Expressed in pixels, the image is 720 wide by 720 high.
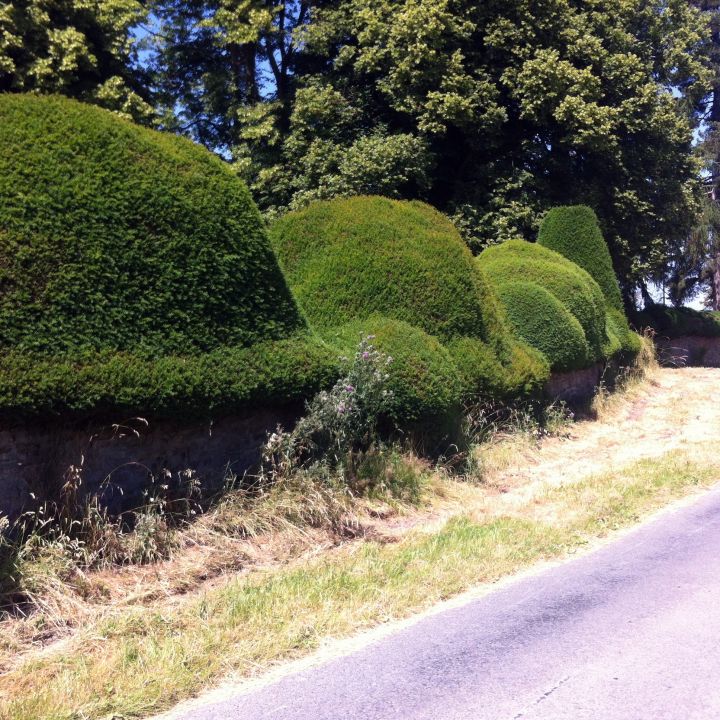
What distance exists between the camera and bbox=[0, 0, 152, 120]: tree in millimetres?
14633

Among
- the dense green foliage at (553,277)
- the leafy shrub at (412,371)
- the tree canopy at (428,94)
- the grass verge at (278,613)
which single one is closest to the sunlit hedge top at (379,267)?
the leafy shrub at (412,371)

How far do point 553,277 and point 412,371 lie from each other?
662 cm

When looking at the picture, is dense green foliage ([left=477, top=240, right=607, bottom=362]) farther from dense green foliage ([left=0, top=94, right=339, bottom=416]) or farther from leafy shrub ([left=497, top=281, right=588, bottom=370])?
dense green foliage ([left=0, top=94, right=339, bottom=416])

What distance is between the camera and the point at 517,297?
12.1 meters

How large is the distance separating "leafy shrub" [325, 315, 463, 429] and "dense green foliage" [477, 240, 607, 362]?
507 cm

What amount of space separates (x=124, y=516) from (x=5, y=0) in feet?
44.4

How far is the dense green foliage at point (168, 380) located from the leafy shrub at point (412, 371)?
821 mm

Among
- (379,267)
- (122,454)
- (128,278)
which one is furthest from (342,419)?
(379,267)

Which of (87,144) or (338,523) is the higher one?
(87,144)

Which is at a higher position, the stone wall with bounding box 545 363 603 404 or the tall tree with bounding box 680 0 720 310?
the tall tree with bounding box 680 0 720 310

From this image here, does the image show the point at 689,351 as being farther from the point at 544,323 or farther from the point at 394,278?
the point at 394,278

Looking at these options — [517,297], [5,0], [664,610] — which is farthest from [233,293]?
[5,0]

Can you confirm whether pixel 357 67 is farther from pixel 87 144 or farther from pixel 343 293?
pixel 87 144

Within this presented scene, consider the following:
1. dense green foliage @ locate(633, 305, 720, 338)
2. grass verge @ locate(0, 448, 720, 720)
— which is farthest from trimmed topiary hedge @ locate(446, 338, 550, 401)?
dense green foliage @ locate(633, 305, 720, 338)
